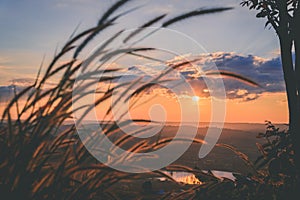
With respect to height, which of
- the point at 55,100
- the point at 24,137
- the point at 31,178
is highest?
the point at 55,100

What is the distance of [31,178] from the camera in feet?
5.02

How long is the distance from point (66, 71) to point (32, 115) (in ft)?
0.65

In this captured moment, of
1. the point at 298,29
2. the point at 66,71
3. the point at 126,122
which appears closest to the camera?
the point at 66,71

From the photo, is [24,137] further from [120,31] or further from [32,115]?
[120,31]

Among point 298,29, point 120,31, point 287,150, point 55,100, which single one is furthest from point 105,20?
point 298,29

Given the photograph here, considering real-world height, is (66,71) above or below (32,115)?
above

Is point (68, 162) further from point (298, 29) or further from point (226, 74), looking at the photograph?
point (298, 29)

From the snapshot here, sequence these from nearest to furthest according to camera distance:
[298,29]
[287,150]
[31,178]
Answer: [31,178] → [287,150] → [298,29]

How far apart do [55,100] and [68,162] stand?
0.72 feet

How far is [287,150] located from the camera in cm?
305

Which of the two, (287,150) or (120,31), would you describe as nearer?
→ (120,31)

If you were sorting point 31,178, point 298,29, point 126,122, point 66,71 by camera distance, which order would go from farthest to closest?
1. point 298,29
2. point 126,122
3. point 66,71
4. point 31,178

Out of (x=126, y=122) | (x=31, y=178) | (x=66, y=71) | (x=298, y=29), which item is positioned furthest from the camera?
(x=298, y=29)

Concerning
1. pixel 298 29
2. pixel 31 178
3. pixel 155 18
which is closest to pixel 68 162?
pixel 31 178
